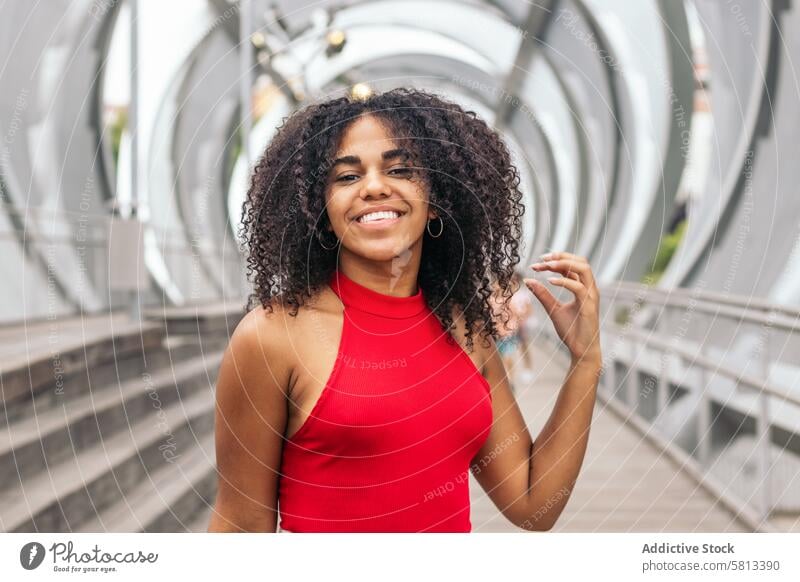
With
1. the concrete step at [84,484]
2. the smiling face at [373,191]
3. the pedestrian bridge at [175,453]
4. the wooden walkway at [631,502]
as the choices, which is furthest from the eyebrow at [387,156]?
the wooden walkway at [631,502]

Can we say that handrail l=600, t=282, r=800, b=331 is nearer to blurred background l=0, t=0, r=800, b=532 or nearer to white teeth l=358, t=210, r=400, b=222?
blurred background l=0, t=0, r=800, b=532

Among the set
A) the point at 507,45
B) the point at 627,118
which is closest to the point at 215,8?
the point at 507,45

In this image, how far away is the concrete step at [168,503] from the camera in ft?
8.55

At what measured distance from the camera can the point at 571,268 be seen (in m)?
1.15

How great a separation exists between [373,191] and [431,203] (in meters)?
0.10

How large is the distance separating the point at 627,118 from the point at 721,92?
37cm

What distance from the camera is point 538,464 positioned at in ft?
4.12

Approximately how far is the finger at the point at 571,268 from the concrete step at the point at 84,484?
34.4 inches

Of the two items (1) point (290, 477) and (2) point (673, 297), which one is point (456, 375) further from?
(2) point (673, 297)

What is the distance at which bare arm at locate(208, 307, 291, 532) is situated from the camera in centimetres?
110

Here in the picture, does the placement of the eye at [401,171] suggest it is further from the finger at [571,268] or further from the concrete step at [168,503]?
the concrete step at [168,503]

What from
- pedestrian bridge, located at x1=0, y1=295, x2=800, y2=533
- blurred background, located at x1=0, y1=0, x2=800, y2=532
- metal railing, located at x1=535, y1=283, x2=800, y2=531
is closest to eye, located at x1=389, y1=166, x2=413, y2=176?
blurred background, located at x1=0, y1=0, x2=800, y2=532

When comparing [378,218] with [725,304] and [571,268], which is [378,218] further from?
[725,304]

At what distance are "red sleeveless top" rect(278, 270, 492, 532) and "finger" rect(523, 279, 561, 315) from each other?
0.33ft
